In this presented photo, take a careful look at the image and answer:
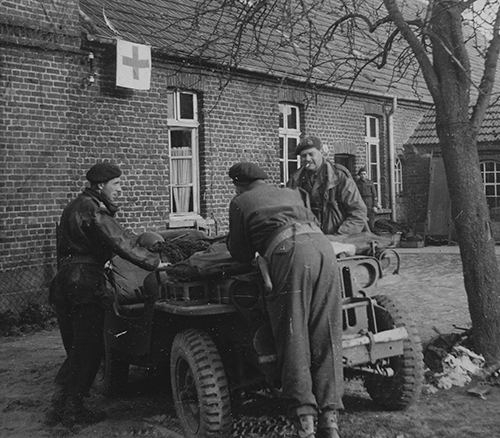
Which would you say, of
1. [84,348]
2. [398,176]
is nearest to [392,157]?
[398,176]

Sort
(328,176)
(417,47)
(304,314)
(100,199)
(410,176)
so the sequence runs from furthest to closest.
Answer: (410,176), (417,47), (328,176), (100,199), (304,314)

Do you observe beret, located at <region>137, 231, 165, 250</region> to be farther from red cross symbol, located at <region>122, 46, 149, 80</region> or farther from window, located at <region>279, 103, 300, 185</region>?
window, located at <region>279, 103, 300, 185</region>

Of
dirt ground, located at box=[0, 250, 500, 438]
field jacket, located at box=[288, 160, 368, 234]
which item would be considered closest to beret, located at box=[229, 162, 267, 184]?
field jacket, located at box=[288, 160, 368, 234]

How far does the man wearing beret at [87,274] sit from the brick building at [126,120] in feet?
9.65

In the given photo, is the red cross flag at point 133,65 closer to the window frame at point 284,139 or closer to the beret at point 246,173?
the window frame at point 284,139

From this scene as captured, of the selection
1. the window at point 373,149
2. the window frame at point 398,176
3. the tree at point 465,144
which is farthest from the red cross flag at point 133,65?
the window frame at point 398,176

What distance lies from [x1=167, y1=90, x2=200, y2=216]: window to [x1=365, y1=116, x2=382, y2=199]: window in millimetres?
7217

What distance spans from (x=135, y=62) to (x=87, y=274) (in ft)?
22.1

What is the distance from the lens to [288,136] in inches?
635

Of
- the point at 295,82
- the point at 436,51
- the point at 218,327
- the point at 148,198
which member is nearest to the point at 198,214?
the point at 148,198

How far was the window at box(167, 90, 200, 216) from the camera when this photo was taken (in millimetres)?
13195

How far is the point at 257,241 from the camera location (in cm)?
473

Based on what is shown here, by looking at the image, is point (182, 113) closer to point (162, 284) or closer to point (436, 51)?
point (436, 51)

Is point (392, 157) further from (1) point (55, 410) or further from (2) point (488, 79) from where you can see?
(1) point (55, 410)
